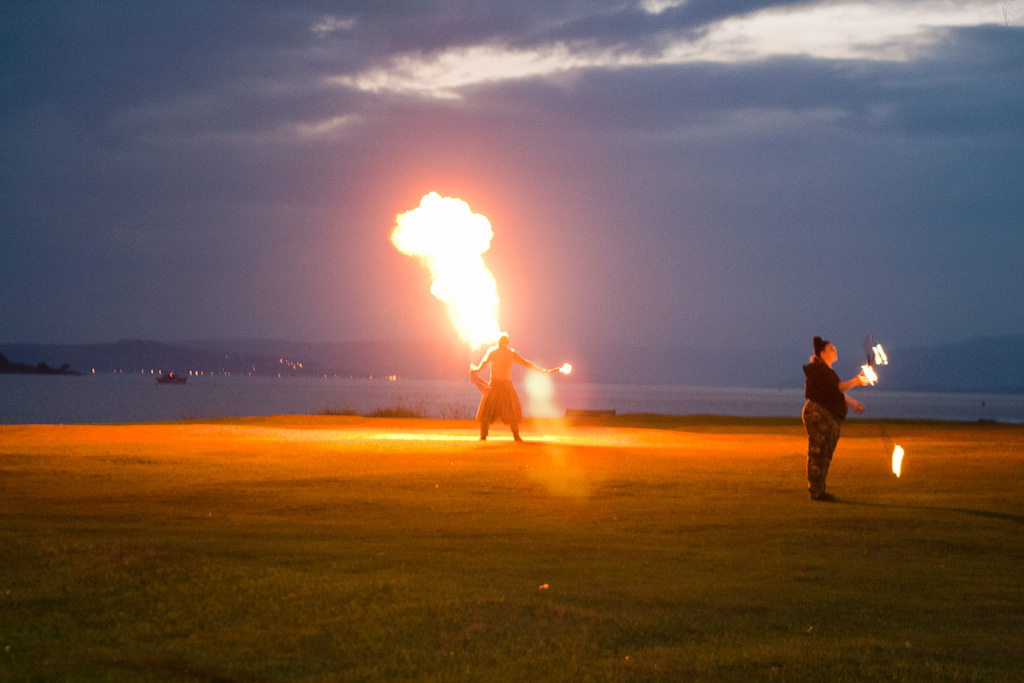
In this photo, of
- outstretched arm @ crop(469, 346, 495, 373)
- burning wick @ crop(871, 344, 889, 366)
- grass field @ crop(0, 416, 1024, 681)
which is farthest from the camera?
outstretched arm @ crop(469, 346, 495, 373)

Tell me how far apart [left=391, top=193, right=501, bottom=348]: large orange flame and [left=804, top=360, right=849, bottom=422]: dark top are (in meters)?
14.8

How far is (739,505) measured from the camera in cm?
1516

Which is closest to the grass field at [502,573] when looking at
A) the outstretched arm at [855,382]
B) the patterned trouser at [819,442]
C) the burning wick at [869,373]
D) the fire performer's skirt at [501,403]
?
the patterned trouser at [819,442]

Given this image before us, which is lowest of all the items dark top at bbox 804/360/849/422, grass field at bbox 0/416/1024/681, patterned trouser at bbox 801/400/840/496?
grass field at bbox 0/416/1024/681

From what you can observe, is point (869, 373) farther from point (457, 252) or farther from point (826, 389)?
point (457, 252)

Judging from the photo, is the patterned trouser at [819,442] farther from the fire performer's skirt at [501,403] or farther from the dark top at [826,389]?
the fire performer's skirt at [501,403]

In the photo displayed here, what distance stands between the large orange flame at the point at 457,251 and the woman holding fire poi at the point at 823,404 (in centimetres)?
1472

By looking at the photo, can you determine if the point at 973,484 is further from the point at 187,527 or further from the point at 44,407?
the point at 44,407

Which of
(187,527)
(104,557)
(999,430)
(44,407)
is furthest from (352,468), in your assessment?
(44,407)

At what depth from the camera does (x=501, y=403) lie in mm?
26844

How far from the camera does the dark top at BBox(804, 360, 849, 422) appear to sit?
54.5ft

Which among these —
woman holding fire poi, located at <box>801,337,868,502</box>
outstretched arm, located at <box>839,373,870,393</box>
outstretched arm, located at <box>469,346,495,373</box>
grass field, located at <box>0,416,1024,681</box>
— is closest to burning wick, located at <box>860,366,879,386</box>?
outstretched arm, located at <box>839,373,870,393</box>

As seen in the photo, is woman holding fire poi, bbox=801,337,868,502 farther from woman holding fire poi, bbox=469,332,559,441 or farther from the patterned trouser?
woman holding fire poi, bbox=469,332,559,441

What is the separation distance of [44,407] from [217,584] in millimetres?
100611
